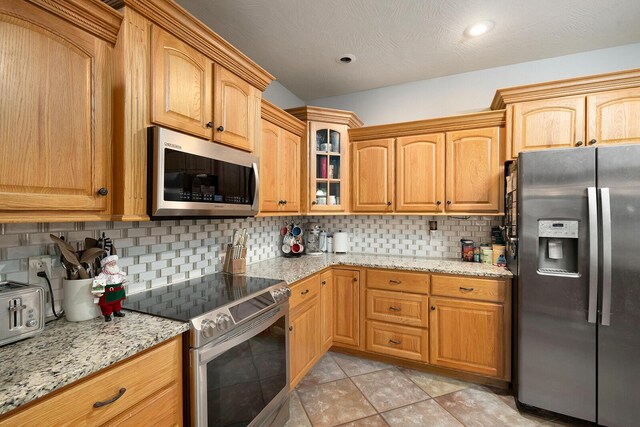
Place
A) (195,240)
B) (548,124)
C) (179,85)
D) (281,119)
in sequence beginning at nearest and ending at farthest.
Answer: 1. (179,85)
2. (195,240)
3. (548,124)
4. (281,119)

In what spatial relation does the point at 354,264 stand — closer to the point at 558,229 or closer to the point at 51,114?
the point at 558,229

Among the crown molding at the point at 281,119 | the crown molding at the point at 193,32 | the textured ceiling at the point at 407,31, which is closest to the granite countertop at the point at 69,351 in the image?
the crown molding at the point at 193,32

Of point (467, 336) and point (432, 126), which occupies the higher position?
point (432, 126)

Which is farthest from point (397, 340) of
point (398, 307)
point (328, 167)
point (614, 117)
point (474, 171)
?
→ point (614, 117)

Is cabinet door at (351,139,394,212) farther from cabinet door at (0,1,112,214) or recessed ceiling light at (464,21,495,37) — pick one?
cabinet door at (0,1,112,214)

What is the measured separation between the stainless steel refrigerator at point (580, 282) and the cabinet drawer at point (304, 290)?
57.4 inches

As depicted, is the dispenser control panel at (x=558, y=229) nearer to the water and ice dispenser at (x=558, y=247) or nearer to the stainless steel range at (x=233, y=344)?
the water and ice dispenser at (x=558, y=247)

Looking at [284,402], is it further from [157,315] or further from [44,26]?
[44,26]

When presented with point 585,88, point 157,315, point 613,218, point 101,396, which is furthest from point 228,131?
point 585,88

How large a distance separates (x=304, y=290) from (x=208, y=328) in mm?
1014

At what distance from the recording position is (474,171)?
2.54m

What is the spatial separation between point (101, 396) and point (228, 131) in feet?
4.56

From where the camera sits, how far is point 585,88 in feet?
7.07

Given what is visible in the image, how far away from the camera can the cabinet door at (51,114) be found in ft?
3.14
